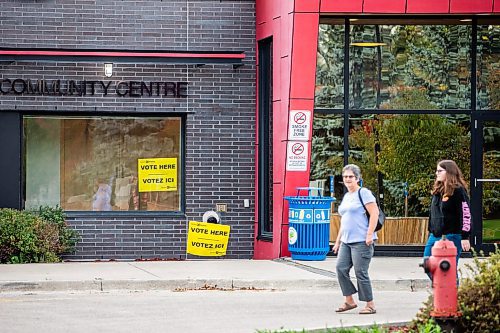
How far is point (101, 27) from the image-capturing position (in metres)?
21.0

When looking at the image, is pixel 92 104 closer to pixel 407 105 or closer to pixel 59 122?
pixel 59 122

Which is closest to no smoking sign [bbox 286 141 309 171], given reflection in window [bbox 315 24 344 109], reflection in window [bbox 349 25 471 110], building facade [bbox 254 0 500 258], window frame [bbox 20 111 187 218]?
building facade [bbox 254 0 500 258]

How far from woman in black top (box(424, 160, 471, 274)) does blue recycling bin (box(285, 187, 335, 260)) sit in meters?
5.87

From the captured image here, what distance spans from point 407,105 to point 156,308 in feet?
26.9

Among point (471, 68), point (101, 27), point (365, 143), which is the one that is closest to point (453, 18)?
point (471, 68)

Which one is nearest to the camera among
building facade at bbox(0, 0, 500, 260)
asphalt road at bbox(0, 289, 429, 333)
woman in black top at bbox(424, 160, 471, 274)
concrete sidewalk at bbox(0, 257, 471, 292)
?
asphalt road at bbox(0, 289, 429, 333)

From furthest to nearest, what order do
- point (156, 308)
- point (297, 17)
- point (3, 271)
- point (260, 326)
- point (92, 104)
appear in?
1. point (92, 104)
2. point (297, 17)
3. point (3, 271)
4. point (156, 308)
5. point (260, 326)

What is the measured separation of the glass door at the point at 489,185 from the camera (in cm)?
2008

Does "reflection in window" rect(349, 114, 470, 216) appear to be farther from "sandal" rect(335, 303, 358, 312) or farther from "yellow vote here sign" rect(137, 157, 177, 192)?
"sandal" rect(335, 303, 358, 312)

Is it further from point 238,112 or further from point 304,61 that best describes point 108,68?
point 304,61

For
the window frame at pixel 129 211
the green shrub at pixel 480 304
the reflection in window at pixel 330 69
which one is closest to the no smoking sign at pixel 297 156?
the reflection in window at pixel 330 69

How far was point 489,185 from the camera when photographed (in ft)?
66.0

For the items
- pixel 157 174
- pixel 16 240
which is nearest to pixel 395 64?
pixel 157 174

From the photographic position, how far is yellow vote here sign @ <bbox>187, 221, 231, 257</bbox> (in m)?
21.2
